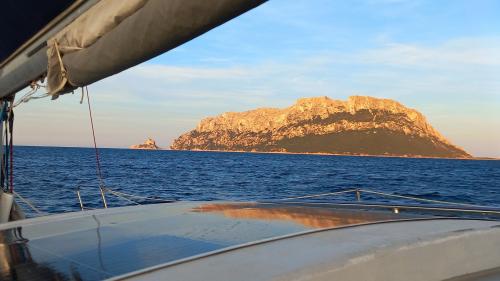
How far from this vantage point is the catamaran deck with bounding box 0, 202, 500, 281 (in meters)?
1.48

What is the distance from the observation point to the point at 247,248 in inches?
67.2

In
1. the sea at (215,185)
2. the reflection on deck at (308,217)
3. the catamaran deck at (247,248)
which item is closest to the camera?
the catamaran deck at (247,248)

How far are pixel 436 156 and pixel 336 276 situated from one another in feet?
663

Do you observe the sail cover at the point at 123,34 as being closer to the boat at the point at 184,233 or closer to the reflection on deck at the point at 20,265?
the boat at the point at 184,233

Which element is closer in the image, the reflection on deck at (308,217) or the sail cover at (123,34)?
the sail cover at (123,34)

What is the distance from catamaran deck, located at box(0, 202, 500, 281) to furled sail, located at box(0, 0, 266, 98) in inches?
32.9

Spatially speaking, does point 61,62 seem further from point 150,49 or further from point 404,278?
point 404,278

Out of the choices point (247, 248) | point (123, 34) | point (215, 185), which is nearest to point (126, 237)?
point (247, 248)

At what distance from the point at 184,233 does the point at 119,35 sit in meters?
1.00

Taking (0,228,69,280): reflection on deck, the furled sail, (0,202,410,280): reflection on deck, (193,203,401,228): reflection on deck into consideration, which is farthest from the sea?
(0,228,69,280): reflection on deck

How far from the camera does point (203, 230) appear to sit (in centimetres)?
224

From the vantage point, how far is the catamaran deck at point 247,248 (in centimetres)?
148

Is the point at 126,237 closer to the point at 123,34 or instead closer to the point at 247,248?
the point at 247,248

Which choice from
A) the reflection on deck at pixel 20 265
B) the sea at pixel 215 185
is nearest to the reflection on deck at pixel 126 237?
the reflection on deck at pixel 20 265
